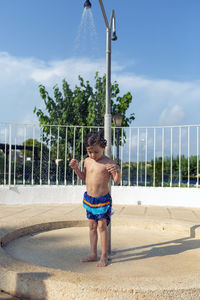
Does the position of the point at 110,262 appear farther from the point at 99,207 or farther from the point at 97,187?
the point at 97,187

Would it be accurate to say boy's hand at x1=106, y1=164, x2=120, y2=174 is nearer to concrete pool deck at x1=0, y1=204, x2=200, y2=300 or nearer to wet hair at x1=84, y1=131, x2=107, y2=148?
wet hair at x1=84, y1=131, x2=107, y2=148

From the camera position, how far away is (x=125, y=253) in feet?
10.8

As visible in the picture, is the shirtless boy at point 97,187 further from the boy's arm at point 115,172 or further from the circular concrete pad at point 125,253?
the circular concrete pad at point 125,253

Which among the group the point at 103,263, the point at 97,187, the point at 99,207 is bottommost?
the point at 103,263

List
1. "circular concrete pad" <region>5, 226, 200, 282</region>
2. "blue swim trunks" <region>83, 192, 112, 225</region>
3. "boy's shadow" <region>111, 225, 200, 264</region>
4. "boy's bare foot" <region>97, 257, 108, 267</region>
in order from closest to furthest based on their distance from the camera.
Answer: "circular concrete pad" <region>5, 226, 200, 282</region> < "boy's bare foot" <region>97, 257, 108, 267</region> < "blue swim trunks" <region>83, 192, 112, 225</region> < "boy's shadow" <region>111, 225, 200, 264</region>

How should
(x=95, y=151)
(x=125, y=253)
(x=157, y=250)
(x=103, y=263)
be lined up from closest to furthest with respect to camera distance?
(x=103, y=263) < (x=95, y=151) < (x=125, y=253) < (x=157, y=250)

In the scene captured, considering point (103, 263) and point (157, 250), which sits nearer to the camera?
point (103, 263)

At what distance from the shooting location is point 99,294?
195 cm

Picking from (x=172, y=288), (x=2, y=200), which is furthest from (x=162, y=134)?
(x=172, y=288)

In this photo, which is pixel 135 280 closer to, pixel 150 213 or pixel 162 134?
pixel 150 213

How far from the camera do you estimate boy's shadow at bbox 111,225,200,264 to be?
10.3 feet

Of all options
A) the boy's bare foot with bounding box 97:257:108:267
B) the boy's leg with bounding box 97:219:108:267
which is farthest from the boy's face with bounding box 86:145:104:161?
the boy's bare foot with bounding box 97:257:108:267

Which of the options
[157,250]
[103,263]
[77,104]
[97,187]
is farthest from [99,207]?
[77,104]

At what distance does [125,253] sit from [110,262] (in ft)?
1.32
